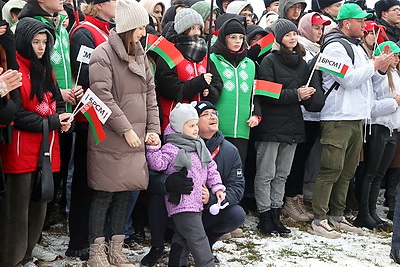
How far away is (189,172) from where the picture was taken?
485 centimetres

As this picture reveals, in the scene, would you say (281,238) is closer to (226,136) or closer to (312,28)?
(226,136)

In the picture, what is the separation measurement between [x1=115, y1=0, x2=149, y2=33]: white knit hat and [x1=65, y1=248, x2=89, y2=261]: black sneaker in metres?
1.97

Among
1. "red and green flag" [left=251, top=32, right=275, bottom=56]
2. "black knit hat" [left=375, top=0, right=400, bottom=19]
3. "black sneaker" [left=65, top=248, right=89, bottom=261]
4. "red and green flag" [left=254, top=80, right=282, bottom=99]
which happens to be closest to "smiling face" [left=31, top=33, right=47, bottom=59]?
"black sneaker" [left=65, top=248, right=89, bottom=261]

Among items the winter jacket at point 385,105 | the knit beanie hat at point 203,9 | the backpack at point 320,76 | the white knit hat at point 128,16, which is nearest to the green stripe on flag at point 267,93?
the backpack at point 320,76

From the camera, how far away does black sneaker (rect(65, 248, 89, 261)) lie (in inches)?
203

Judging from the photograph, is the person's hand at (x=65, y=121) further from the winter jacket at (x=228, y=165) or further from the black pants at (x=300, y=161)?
the black pants at (x=300, y=161)

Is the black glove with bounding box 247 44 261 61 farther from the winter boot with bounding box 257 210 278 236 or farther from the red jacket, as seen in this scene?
the red jacket

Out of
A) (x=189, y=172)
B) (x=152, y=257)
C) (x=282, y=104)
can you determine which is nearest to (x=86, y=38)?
(x=189, y=172)

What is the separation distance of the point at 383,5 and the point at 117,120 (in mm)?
5496

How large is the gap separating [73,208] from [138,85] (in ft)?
4.13

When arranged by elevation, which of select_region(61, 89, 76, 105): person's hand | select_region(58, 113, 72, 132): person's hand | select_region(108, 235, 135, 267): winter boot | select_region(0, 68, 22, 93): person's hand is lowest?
select_region(108, 235, 135, 267): winter boot

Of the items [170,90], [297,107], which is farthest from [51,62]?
[297,107]

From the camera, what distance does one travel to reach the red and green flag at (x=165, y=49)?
557 centimetres

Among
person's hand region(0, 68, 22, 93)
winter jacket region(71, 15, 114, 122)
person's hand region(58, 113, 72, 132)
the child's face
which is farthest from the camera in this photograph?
winter jacket region(71, 15, 114, 122)
